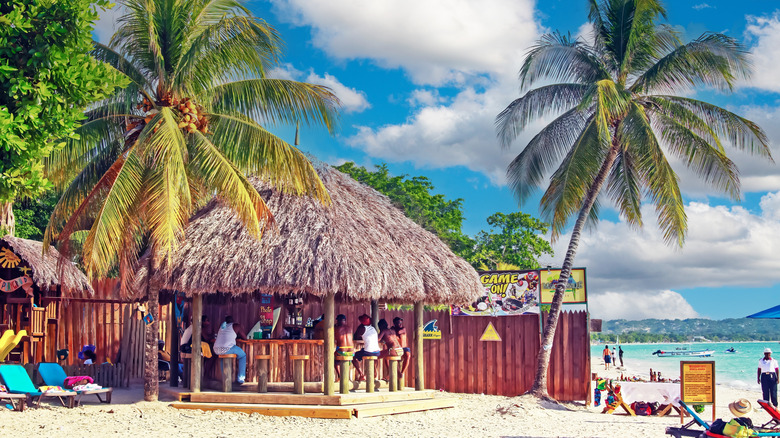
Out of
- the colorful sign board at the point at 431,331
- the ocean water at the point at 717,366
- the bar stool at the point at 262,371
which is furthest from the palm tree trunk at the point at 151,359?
the ocean water at the point at 717,366

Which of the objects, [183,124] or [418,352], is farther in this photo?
[418,352]

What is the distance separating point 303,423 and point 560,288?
284 inches

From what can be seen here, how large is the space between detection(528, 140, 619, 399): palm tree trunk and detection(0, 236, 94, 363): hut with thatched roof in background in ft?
34.4

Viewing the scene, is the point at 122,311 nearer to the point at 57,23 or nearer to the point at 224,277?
the point at 224,277

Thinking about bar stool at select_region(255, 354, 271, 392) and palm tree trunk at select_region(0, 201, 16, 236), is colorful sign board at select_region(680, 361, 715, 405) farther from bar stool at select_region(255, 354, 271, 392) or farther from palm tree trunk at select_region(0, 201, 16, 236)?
palm tree trunk at select_region(0, 201, 16, 236)

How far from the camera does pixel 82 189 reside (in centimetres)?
1282

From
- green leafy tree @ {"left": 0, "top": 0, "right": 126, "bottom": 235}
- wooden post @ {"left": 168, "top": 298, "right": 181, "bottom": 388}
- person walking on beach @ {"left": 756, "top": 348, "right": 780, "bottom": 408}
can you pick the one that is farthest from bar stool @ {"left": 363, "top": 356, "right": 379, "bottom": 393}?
person walking on beach @ {"left": 756, "top": 348, "right": 780, "bottom": 408}

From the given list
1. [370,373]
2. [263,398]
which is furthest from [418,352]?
[263,398]

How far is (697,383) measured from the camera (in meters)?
12.3

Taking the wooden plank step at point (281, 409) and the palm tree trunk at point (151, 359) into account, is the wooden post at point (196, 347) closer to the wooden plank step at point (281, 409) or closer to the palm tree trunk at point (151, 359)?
the wooden plank step at point (281, 409)

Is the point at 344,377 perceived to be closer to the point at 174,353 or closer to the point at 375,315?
the point at 375,315

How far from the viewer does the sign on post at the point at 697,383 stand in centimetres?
1218

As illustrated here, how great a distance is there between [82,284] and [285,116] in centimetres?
773

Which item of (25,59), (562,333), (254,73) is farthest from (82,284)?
(562,333)
